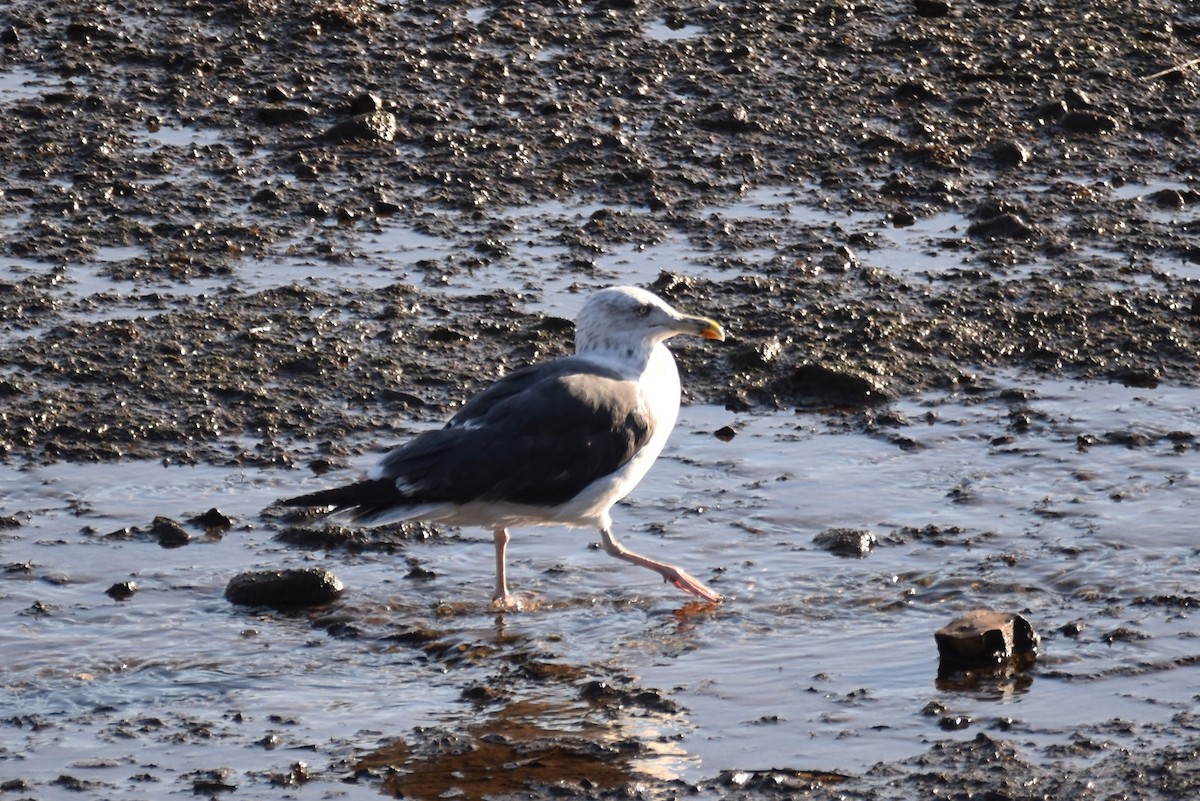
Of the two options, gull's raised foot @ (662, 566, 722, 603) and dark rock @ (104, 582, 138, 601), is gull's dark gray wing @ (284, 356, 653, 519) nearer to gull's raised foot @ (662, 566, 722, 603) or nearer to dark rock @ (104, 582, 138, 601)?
gull's raised foot @ (662, 566, 722, 603)

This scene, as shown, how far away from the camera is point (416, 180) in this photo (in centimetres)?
1007

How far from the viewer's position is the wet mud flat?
577 centimetres

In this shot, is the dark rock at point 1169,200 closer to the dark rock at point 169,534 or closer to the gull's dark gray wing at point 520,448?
the gull's dark gray wing at point 520,448

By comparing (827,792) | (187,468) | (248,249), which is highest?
(248,249)

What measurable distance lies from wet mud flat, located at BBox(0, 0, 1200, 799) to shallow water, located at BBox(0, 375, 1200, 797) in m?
0.02

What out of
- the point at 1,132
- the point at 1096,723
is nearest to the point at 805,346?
the point at 1096,723

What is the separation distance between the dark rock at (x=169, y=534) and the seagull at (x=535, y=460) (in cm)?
57

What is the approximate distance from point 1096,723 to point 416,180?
528cm

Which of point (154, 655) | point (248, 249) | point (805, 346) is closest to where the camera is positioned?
point (154, 655)

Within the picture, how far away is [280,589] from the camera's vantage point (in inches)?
258

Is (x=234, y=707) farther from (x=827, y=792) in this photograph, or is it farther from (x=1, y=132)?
(x=1, y=132)

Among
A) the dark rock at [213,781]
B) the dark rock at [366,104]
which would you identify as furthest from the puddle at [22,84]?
the dark rock at [213,781]

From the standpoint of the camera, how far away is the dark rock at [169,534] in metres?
6.96

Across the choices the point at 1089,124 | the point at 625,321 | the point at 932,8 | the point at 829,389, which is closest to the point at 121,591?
the point at 625,321
